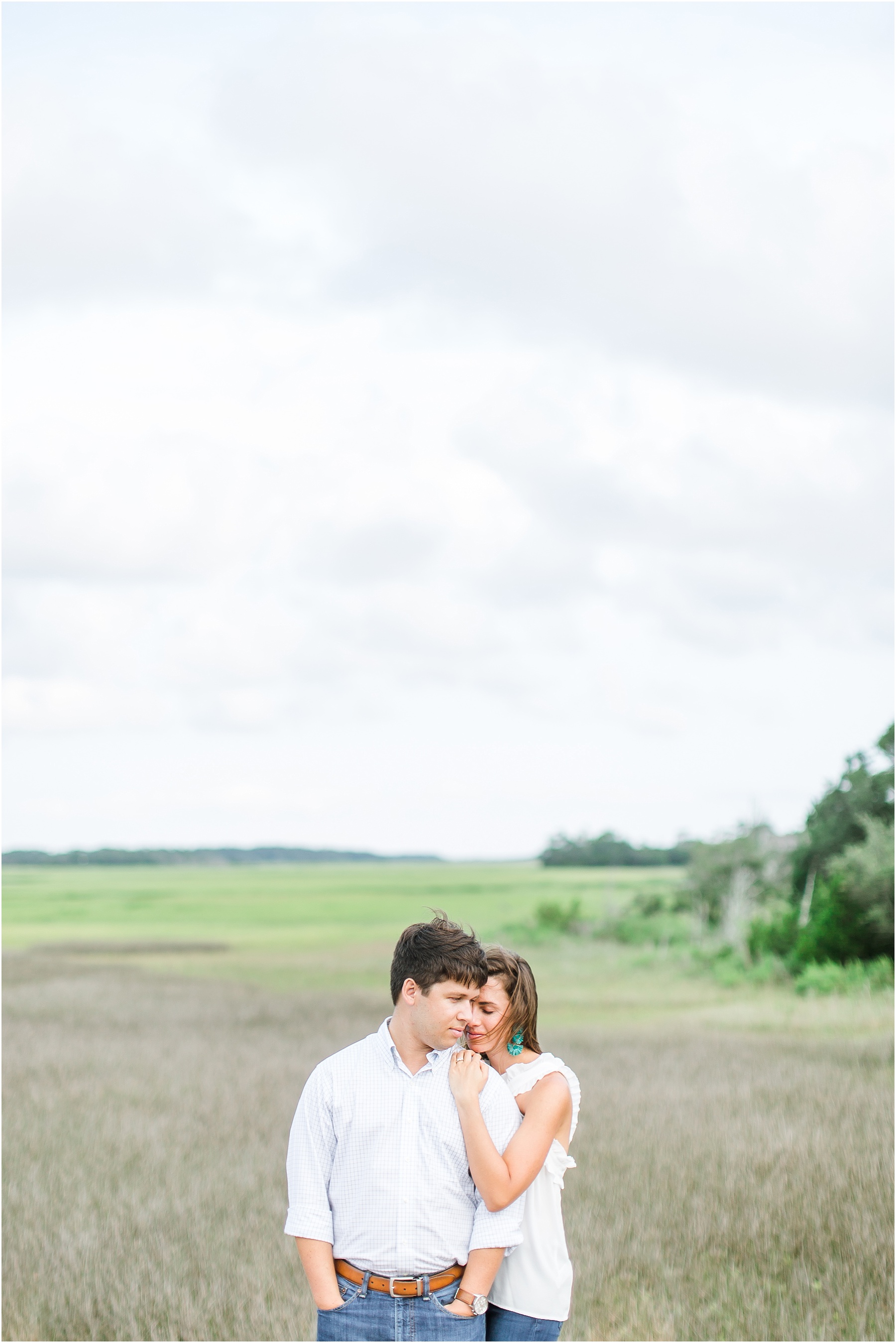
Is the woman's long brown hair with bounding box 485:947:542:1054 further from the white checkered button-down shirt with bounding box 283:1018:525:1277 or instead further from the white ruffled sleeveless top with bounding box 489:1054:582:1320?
the white checkered button-down shirt with bounding box 283:1018:525:1277

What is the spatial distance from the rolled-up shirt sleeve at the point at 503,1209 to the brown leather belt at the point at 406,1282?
11 cm

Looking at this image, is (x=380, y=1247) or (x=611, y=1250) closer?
(x=380, y=1247)

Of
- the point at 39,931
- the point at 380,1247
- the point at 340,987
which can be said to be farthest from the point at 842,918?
the point at 39,931

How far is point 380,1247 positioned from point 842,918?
23087 mm

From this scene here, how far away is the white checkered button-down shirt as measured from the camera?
305cm

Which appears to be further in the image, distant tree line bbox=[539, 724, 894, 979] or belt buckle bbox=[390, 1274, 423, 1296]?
distant tree line bbox=[539, 724, 894, 979]

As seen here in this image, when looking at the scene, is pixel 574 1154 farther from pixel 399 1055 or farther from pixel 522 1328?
pixel 399 1055

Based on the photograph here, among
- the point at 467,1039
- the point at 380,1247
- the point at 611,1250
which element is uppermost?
the point at 467,1039

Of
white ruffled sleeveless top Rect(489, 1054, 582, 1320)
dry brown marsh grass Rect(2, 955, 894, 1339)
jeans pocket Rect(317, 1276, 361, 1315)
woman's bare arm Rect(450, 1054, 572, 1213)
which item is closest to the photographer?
woman's bare arm Rect(450, 1054, 572, 1213)

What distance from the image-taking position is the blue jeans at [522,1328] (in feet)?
10.6

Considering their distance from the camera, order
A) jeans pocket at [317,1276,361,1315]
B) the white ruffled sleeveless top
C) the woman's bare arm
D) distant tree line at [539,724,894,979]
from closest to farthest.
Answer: the woman's bare arm < jeans pocket at [317,1276,361,1315] < the white ruffled sleeveless top < distant tree line at [539,724,894,979]

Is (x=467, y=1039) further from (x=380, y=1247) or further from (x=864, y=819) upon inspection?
(x=864, y=819)

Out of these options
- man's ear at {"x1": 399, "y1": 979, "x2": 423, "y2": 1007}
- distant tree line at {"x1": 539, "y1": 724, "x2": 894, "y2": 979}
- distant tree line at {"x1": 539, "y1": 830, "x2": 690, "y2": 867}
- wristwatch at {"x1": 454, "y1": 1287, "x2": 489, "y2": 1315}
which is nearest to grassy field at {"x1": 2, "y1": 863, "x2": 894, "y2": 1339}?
distant tree line at {"x1": 539, "y1": 724, "x2": 894, "y2": 979}

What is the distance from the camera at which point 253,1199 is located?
916cm
